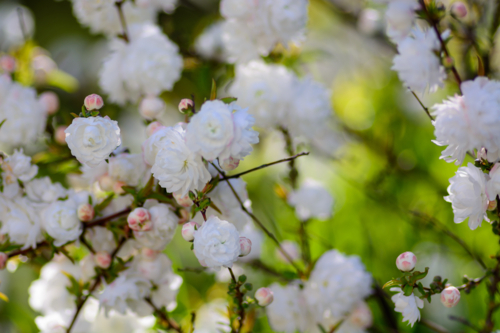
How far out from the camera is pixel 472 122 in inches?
13.8

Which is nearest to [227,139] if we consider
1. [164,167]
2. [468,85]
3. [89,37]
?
[164,167]

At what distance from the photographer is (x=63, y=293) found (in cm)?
54

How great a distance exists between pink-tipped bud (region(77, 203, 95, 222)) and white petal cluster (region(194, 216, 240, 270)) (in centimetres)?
15

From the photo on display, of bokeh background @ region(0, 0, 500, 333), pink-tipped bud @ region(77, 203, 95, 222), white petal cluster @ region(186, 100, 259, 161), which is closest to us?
white petal cluster @ region(186, 100, 259, 161)

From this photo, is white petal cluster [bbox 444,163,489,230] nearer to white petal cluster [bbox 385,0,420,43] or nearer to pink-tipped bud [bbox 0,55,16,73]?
white petal cluster [bbox 385,0,420,43]

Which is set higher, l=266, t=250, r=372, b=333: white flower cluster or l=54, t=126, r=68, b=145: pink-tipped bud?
l=54, t=126, r=68, b=145: pink-tipped bud

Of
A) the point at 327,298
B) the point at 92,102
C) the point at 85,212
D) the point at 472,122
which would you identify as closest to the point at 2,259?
the point at 85,212

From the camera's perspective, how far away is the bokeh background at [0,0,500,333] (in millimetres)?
659

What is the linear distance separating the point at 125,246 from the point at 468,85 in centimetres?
41

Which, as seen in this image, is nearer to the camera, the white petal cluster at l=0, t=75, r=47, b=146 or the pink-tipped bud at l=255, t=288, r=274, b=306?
the pink-tipped bud at l=255, t=288, r=274, b=306

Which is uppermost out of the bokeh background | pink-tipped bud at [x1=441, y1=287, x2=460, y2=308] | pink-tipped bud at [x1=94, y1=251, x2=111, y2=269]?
pink-tipped bud at [x1=441, y1=287, x2=460, y2=308]

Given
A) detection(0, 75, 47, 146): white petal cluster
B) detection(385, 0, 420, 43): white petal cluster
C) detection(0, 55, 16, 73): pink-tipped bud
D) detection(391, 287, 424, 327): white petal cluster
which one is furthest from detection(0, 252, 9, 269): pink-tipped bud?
detection(385, 0, 420, 43): white petal cluster

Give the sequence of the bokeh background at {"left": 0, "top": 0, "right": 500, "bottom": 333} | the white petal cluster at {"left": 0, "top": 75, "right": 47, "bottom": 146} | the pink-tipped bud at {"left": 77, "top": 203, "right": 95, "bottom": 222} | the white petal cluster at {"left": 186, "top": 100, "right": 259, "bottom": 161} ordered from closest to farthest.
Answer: the white petal cluster at {"left": 186, "top": 100, "right": 259, "bottom": 161} → the pink-tipped bud at {"left": 77, "top": 203, "right": 95, "bottom": 222} → the white petal cluster at {"left": 0, "top": 75, "right": 47, "bottom": 146} → the bokeh background at {"left": 0, "top": 0, "right": 500, "bottom": 333}

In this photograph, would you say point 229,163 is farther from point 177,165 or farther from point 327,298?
point 327,298
